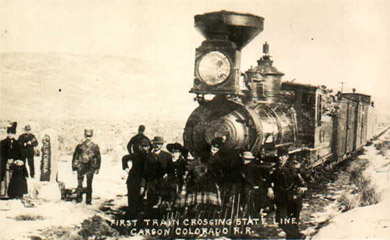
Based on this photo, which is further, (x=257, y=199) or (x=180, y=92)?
(x=180, y=92)

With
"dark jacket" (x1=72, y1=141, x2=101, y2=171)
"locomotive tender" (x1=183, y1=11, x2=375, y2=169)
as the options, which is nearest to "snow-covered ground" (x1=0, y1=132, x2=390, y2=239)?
"dark jacket" (x1=72, y1=141, x2=101, y2=171)

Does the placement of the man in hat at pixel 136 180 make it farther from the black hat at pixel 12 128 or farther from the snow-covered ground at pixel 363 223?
the snow-covered ground at pixel 363 223

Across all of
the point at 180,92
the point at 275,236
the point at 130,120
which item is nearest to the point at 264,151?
the point at 275,236

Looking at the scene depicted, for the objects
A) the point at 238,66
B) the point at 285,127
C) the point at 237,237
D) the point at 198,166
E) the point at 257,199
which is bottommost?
the point at 237,237

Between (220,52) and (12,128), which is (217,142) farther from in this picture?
(12,128)

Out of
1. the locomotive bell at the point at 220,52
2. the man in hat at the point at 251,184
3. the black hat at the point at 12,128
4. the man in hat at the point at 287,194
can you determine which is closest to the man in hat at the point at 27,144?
the black hat at the point at 12,128

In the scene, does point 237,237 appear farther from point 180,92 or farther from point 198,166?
point 180,92
